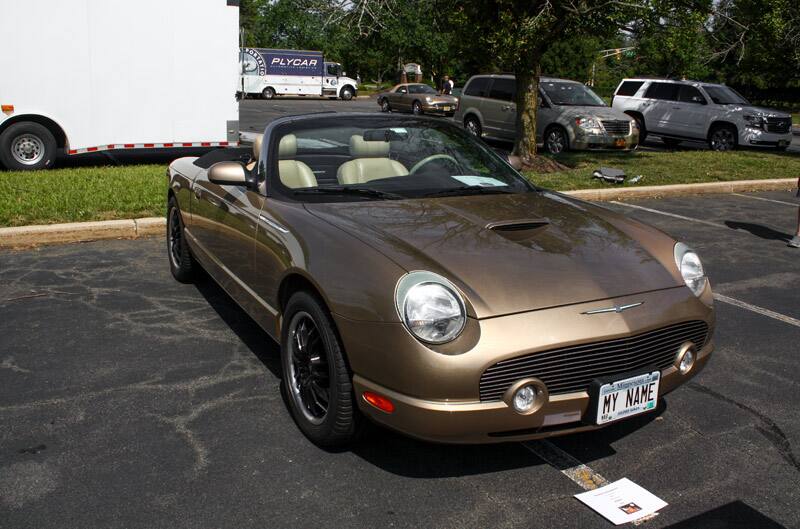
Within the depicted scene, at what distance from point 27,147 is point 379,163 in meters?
8.91

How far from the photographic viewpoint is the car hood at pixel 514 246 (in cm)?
319

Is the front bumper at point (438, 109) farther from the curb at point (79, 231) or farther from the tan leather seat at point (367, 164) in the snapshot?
the tan leather seat at point (367, 164)

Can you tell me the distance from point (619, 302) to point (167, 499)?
2.01m

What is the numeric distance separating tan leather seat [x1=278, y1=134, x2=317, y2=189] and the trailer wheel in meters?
8.43


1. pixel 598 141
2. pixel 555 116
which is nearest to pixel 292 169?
pixel 598 141

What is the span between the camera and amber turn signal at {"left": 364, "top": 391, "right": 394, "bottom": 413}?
3042mm

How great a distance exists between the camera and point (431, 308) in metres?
3.03

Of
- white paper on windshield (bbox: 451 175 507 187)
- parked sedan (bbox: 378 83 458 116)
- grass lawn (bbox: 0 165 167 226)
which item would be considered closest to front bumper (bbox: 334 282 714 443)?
white paper on windshield (bbox: 451 175 507 187)

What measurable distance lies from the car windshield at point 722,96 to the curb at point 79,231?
15.2 metres

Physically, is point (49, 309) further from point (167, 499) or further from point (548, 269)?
point (548, 269)

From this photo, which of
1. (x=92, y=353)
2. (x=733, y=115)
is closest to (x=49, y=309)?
(x=92, y=353)

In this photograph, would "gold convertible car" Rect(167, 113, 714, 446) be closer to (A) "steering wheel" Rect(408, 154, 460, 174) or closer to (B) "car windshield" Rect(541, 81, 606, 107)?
(A) "steering wheel" Rect(408, 154, 460, 174)

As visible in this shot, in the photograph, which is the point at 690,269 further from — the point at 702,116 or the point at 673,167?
the point at 702,116

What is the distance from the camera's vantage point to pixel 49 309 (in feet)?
18.1
